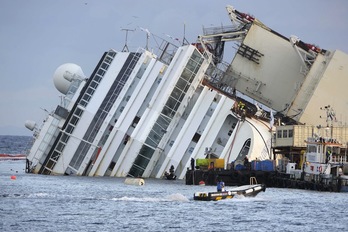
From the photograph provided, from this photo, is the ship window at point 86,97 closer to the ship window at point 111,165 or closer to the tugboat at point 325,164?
the ship window at point 111,165

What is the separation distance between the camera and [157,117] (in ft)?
388

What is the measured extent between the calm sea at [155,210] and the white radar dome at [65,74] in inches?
1177

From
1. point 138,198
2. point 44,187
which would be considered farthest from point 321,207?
point 44,187

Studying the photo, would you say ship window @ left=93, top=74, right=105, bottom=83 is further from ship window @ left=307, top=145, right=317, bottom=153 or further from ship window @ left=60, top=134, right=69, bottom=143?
ship window @ left=307, top=145, right=317, bottom=153

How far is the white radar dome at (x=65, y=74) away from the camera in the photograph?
129375 millimetres

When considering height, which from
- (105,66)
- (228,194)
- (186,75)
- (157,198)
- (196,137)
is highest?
(186,75)

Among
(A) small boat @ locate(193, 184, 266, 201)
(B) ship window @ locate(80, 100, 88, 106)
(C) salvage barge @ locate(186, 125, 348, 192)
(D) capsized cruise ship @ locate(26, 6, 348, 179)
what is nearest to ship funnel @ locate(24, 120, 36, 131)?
(D) capsized cruise ship @ locate(26, 6, 348, 179)

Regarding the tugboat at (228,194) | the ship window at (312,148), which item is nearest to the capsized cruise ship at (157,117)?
the ship window at (312,148)

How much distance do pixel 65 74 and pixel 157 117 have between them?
615 inches

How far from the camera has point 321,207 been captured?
82312mm

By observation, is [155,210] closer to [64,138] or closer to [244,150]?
[244,150]

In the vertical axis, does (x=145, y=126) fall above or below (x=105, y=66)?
below

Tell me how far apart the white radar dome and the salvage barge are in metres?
25.2

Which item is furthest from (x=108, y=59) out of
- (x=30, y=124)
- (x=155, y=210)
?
(x=155, y=210)
